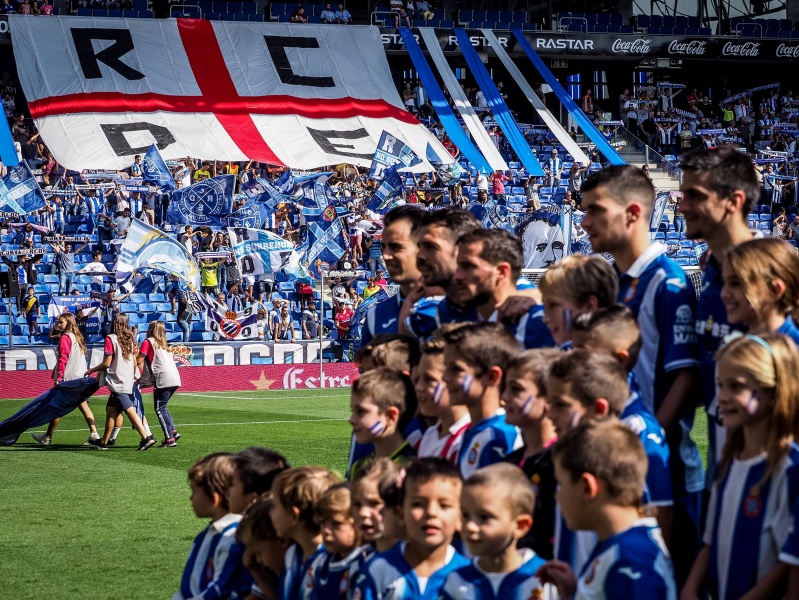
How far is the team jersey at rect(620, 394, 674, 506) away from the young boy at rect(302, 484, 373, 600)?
1016 mm

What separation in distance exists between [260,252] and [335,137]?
10.5 meters

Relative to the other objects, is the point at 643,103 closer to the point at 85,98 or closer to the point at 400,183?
the point at 400,183

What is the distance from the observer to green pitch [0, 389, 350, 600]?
300 inches

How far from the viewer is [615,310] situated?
4195 millimetres

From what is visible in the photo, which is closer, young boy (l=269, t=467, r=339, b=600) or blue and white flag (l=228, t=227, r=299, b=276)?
young boy (l=269, t=467, r=339, b=600)

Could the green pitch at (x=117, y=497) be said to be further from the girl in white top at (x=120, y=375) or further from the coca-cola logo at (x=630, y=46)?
the coca-cola logo at (x=630, y=46)

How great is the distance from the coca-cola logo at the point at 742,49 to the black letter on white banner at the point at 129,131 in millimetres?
20830

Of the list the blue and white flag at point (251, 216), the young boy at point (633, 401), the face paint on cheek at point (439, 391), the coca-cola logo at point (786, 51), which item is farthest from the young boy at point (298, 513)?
the coca-cola logo at point (786, 51)

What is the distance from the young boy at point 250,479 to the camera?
16.1 ft

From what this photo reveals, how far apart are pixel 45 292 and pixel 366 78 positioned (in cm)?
1511

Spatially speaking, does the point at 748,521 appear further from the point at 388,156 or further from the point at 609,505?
the point at 388,156

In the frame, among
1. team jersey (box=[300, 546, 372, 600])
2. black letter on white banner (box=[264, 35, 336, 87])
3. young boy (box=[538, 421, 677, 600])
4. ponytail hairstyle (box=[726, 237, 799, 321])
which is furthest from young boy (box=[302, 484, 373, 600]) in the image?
black letter on white banner (box=[264, 35, 336, 87])

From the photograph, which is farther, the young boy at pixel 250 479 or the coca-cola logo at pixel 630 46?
the coca-cola logo at pixel 630 46

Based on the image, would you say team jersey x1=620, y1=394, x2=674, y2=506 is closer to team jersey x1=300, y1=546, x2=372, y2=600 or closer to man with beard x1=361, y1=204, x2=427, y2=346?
team jersey x1=300, y1=546, x2=372, y2=600
